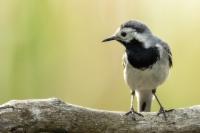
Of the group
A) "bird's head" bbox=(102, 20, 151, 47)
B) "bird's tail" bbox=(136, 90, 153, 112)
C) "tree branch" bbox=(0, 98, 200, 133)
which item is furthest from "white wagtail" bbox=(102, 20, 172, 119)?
"tree branch" bbox=(0, 98, 200, 133)

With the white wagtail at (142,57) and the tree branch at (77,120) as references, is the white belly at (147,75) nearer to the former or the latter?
the white wagtail at (142,57)

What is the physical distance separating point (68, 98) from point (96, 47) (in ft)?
1.23

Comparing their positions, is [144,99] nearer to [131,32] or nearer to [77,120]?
[131,32]

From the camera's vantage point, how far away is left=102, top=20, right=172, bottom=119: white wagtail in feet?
13.2

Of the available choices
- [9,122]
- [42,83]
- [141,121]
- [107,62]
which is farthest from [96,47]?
[9,122]

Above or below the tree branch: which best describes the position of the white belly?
above

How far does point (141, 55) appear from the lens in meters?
4.07

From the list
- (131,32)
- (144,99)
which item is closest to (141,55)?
(131,32)

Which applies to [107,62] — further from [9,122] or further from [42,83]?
[9,122]

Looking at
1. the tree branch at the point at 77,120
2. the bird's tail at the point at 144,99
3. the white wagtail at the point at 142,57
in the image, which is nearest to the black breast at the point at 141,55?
the white wagtail at the point at 142,57

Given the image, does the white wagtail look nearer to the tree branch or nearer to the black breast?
the black breast

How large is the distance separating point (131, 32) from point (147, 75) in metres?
0.24

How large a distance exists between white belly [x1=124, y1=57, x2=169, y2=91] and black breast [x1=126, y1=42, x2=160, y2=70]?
2 cm

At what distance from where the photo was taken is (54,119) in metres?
3.28
